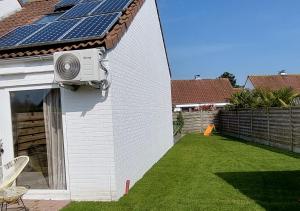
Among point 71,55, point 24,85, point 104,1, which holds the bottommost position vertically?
point 24,85

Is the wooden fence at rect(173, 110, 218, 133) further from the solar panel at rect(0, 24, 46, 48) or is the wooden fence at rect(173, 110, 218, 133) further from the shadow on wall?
the shadow on wall

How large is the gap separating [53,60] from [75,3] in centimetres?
500

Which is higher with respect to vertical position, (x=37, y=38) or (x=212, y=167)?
(x=37, y=38)

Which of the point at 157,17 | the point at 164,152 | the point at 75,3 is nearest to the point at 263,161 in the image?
the point at 164,152

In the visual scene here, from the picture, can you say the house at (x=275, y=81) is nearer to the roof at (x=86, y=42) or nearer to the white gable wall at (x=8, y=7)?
the white gable wall at (x=8, y=7)

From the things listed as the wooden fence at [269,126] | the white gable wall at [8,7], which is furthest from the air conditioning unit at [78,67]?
the wooden fence at [269,126]

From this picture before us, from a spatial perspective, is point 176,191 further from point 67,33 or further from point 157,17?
point 157,17

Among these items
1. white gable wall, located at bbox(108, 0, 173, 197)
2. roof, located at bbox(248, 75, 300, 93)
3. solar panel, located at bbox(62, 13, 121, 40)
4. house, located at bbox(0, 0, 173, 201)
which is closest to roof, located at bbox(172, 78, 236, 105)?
roof, located at bbox(248, 75, 300, 93)

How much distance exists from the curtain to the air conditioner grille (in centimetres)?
85

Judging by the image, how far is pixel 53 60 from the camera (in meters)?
8.29

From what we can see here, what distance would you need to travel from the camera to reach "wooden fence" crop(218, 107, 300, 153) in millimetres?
16953

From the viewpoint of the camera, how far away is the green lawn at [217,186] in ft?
25.8

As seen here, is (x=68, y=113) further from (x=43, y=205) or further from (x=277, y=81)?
(x=277, y=81)

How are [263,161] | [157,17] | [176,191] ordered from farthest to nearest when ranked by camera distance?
[157,17]
[263,161]
[176,191]
